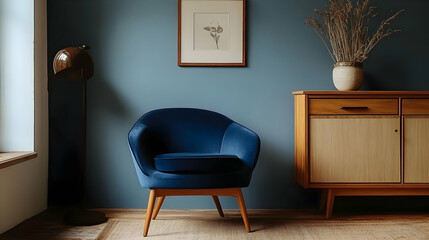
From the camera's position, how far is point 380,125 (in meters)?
2.92

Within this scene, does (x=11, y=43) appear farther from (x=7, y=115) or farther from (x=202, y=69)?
(x=202, y=69)

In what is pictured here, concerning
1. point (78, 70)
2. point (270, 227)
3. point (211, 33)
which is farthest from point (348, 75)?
point (78, 70)

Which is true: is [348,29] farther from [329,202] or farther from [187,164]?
[187,164]

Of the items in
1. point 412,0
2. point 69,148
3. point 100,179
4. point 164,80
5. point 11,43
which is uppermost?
point 412,0

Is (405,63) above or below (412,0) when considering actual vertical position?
below

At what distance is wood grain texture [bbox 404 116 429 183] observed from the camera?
115 inches

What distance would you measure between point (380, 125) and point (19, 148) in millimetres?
2330

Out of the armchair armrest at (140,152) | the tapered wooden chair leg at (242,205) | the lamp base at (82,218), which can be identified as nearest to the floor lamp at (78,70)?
the lamp base at (82,218)

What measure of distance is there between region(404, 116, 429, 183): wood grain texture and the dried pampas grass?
545 mm

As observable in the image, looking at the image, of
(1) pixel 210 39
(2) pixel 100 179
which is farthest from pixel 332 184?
(2) pixel 100 179

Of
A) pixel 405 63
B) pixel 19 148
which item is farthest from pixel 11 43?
pixel 405 63

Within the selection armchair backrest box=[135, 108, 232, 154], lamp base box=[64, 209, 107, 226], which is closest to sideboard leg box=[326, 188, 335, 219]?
armchair backrest box=[135, 108, 232, 154]

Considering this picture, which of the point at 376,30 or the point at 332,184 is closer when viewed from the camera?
the point at 332,184

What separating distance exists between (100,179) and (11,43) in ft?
3.60
